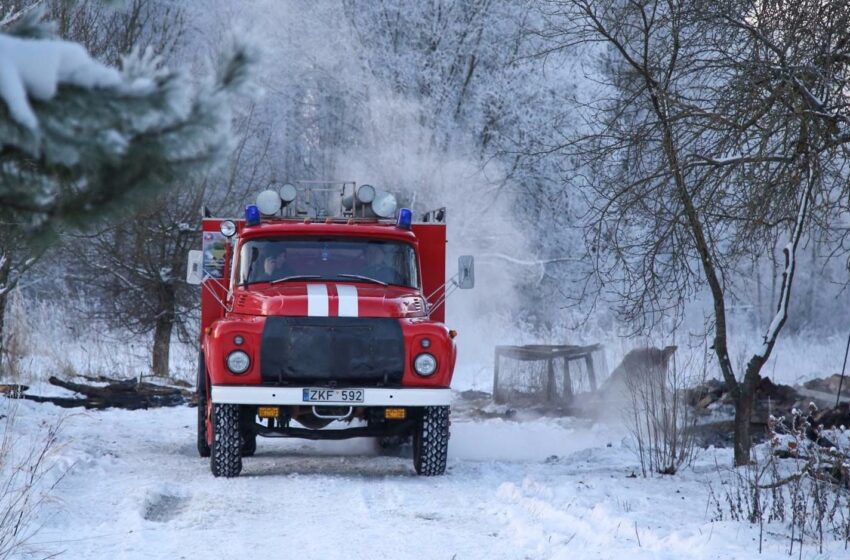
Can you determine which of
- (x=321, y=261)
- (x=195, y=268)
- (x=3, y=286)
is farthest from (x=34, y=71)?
(x=3, y=286)

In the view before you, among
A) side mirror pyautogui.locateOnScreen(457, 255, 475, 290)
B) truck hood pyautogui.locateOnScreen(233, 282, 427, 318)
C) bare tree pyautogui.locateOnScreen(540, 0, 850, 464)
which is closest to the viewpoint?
bare tree pyautogui.locateOnScreen(540, 0, 850, 464)

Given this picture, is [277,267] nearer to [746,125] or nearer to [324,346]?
[324,346]

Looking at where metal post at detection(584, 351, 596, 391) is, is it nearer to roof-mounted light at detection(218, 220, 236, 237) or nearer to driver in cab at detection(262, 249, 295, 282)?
driver in cab at detection(262, 249, 295, 282)

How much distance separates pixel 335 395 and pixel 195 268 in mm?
2211

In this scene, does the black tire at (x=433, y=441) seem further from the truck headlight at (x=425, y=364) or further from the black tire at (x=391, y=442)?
the black tire at (x=391, y=442)

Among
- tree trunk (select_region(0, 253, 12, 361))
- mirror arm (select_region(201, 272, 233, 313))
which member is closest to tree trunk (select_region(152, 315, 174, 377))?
tree trunk (select_region(0, 253, 12, 361))

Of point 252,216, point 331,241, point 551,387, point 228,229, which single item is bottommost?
point 551,387

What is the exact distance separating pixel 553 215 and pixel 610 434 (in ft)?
45.3

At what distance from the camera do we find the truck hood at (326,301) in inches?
384

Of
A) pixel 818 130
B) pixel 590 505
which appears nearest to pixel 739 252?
pixel 818 130

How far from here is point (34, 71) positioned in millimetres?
2539

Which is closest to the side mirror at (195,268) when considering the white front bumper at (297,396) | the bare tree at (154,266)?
the white front bumper at (297,396)

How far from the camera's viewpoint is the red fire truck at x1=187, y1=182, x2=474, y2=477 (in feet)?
31.1

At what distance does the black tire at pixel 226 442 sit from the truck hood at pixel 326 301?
36.5 inches
